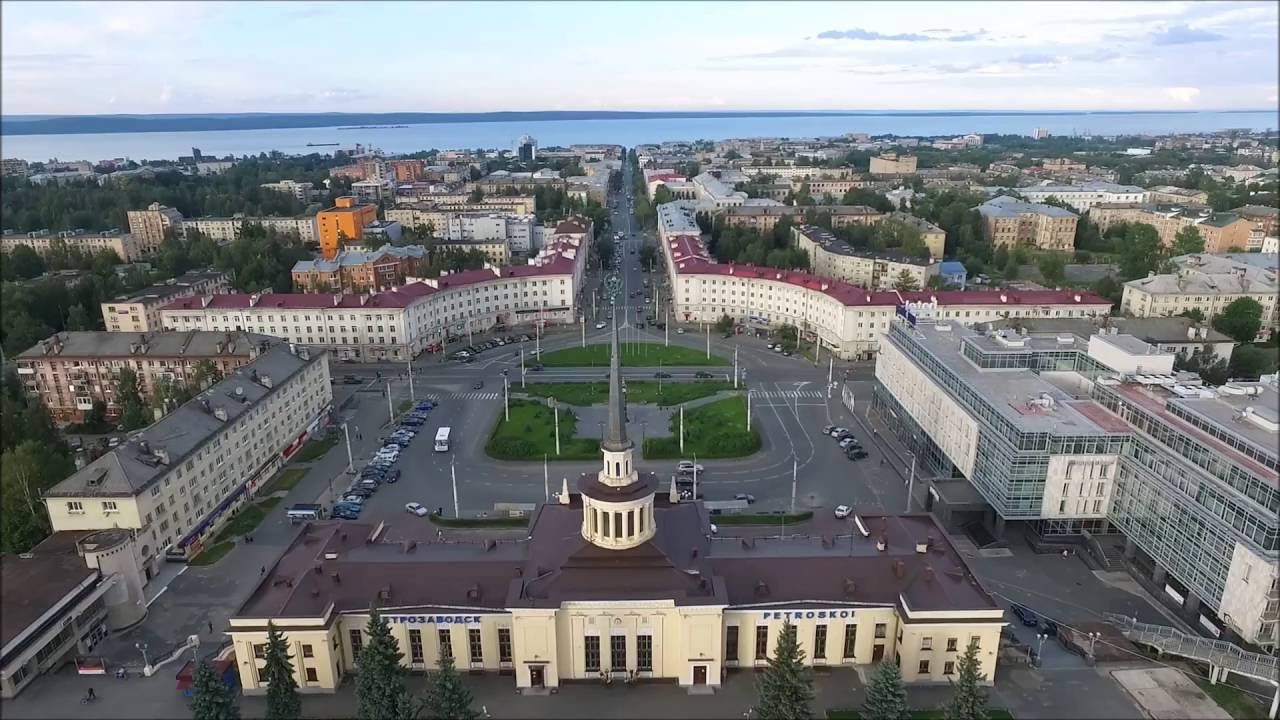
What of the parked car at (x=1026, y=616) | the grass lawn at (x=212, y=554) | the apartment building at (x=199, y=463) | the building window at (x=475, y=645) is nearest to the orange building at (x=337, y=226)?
the apartment building at (x=199, y=463)

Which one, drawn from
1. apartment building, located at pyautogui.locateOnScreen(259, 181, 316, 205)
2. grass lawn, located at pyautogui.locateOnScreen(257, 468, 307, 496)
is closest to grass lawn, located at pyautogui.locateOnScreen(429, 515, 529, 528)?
grass lawn, located at pyautogui.locateOnScreen(257, 468, 307, 496)

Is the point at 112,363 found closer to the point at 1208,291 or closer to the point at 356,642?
the point at 356,642

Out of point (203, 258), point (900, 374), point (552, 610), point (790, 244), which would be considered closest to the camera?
point (552, 610)

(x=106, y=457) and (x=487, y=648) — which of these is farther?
(x=106, y=457)

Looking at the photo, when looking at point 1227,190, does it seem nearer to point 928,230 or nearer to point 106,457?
point 928,230

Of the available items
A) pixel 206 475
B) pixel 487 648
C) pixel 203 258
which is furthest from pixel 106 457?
pixel 203 258

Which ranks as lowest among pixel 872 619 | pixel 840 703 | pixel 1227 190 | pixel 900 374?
pixel 840 703

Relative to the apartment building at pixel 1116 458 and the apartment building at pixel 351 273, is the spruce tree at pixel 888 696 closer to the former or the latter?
the apartment building at pixel 1116 458

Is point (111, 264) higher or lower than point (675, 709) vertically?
higher

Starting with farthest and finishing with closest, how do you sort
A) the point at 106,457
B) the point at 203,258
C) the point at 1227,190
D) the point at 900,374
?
the point at 1227,190
the point at 203,258
the point at 900,374
the point at 106,457
